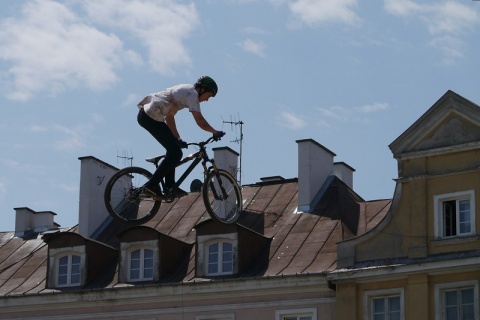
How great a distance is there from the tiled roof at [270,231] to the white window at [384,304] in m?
1.40

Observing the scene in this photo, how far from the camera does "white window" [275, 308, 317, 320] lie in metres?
42.7

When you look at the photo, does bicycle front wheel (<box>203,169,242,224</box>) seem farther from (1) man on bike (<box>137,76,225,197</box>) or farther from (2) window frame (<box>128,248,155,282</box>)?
(2) window frame (<box>128,248,155,282</box>)

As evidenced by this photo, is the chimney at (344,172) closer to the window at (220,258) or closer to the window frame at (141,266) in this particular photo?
the window at (220,258)

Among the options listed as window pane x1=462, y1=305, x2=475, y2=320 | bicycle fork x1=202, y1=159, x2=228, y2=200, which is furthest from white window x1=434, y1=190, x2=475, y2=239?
bicycle fork x1=202, y1=159, x2=228, y2=200

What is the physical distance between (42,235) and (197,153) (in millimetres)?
21576

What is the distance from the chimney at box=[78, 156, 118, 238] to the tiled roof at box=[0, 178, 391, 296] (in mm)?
411

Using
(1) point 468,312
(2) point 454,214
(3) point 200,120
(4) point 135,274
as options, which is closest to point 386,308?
(1) point 468,312

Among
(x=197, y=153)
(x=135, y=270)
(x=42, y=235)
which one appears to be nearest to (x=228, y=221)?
(x=197, y=153)

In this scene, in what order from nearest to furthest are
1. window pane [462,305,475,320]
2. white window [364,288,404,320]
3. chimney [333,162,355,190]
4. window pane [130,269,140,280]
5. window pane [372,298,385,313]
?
window pane [462,305,475,320] < white window [364,288,404,320] < window pane [372,298,385,313] < window pane [130,269,140,280] < chimney [333,162,355,190]

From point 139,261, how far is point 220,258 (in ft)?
7.98

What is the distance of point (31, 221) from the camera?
52.3 metres

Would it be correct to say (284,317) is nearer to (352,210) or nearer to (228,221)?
(352,210)

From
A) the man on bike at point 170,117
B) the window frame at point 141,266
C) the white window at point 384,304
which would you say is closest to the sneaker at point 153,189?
the man on bike at point 170,117

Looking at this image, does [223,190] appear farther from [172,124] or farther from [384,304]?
[384,304]
